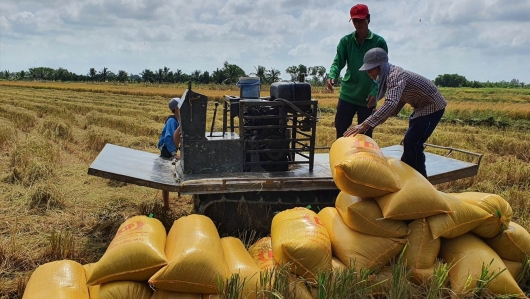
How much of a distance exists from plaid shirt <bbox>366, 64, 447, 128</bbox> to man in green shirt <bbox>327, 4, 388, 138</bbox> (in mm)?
703

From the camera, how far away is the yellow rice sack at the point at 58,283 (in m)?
2.65

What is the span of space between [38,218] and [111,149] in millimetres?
1054

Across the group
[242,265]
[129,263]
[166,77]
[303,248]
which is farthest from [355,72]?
[166,77]

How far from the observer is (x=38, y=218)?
15.6ft

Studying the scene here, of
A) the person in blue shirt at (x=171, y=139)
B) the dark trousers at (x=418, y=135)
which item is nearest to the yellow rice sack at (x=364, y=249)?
the dark trousers at (x=418, y=135)

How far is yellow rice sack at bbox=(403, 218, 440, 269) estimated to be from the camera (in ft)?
10.7

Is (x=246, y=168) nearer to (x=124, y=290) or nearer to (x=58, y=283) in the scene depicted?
(x=124, y=290)

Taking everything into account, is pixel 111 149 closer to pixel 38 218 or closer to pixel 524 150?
pixel 38 218

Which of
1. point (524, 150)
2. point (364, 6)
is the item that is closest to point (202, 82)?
point (524, 150)

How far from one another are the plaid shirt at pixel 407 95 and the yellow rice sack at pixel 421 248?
3.31 ft

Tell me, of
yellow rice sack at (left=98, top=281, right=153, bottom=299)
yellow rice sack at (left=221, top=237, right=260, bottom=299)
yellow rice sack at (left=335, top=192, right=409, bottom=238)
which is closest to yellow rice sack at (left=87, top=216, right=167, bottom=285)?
yellow rice sack at (left=98, top=281, right=153, bottom=299)

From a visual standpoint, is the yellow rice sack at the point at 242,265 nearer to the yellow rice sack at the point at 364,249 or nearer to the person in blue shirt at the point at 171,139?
the yellow rice sack at the point at 364,249

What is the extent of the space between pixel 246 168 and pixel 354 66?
168 cm

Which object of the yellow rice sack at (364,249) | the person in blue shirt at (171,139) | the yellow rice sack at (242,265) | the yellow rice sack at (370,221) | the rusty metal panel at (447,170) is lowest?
the yellow rice sack at (242,265)
